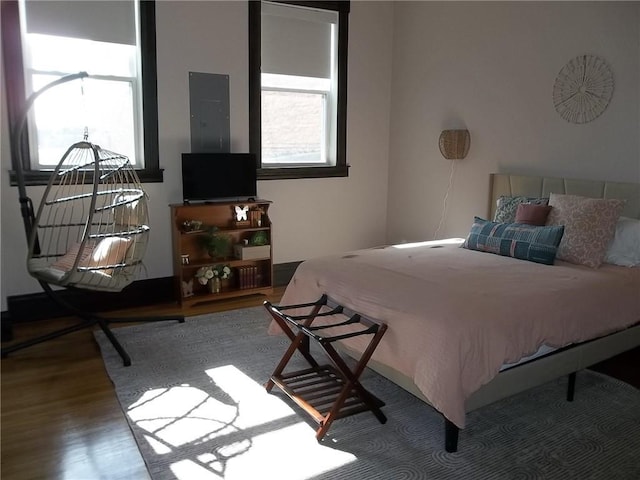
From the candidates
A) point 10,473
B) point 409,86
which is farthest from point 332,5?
point 10,473

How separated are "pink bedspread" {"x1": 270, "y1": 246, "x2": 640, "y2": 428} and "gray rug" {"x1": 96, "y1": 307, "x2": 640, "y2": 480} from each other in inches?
12.4

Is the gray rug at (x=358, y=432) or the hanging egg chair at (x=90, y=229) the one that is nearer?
the gray rug at (x=358, y=432)

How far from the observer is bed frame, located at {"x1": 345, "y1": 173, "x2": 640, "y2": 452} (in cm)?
242

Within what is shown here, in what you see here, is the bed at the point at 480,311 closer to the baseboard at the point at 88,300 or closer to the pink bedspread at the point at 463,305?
the pink bedspread at the point at 463,305

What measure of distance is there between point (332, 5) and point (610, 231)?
332 cm

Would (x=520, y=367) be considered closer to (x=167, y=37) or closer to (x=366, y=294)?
(x=366, y=294)

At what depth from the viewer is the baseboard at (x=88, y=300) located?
13.3 ft

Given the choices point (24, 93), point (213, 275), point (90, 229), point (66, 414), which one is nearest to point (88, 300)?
point (213, 275)

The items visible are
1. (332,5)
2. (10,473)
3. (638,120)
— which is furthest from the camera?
(332,5)

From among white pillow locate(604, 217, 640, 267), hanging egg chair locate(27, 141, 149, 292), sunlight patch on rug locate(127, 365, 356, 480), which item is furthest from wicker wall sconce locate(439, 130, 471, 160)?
sunlight patch on rug locate(127, 365, 356, 480)

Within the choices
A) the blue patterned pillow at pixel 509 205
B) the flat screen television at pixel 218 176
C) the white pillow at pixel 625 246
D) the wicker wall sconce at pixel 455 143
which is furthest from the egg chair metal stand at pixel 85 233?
the white pillow at pixel 625 246

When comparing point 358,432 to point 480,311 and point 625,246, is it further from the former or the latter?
point 625,246

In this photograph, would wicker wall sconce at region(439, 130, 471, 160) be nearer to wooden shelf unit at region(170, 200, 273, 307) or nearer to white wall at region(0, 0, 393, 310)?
white wall at region(0, 0, 393, 310)

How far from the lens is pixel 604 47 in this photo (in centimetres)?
370
